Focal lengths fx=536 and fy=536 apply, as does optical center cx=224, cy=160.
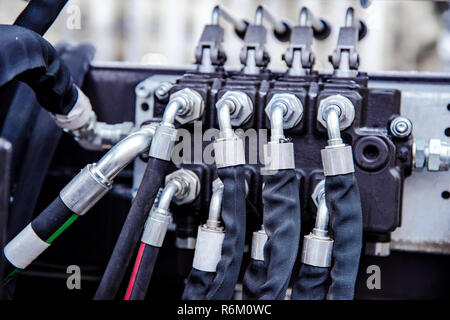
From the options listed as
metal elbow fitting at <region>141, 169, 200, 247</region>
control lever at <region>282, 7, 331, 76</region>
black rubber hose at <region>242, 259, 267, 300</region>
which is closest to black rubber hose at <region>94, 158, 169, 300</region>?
metal elbow fitting at <region>141, 169, 200, 247</region>

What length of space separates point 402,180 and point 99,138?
0.35 m

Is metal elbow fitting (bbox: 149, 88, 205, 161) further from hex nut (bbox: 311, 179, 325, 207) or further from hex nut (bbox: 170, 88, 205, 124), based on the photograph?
hex nut (bbox: 311, 179, 325, 207)

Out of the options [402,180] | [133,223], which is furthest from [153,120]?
[402,180]

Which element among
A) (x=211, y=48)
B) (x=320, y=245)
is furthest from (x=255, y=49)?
(x=320, y=245)

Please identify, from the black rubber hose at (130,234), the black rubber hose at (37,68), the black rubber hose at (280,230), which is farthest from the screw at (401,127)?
the black rubber hose at (37,68)

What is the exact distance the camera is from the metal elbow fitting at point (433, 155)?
0.55 m

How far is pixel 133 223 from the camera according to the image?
493 millimetres

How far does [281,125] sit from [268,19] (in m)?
0.26

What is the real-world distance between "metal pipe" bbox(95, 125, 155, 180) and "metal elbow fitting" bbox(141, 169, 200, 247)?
0.05 metres

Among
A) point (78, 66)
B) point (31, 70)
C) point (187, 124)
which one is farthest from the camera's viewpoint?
point (78, 66)

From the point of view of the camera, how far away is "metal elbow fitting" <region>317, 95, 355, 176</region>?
0.47 m

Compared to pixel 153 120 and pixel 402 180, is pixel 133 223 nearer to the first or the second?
pixel 153 120

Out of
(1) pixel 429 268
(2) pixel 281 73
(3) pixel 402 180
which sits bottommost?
(1) pixel 429 268
